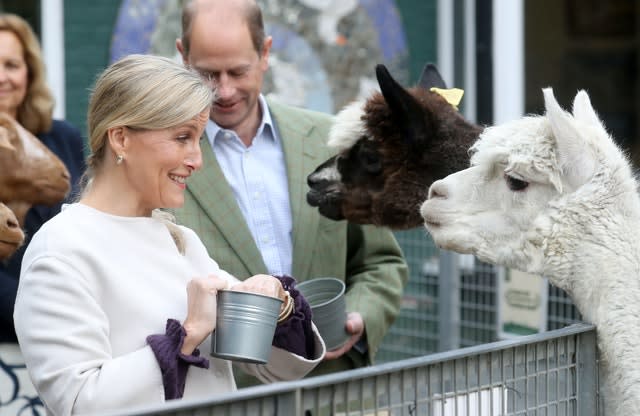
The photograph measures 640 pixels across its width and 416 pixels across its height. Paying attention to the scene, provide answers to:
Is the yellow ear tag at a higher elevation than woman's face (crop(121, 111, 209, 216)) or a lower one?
higher

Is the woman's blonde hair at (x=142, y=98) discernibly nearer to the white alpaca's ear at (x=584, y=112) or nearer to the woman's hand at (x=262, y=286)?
the woman's hand at (x=262, y=286)

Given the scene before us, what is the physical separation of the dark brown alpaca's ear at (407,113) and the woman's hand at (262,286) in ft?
4.54

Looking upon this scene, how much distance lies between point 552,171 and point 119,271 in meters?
1.24

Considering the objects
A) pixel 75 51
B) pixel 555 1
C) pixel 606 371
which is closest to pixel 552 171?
pixel 606 371

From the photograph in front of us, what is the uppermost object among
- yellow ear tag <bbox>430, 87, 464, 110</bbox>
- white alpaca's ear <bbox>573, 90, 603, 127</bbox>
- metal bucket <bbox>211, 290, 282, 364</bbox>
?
yellow ear tag <bbox>430, 87, 464, 110</bbox>

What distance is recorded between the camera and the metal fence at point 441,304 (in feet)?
21.5

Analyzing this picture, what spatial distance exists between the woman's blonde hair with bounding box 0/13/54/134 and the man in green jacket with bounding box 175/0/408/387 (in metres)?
0.93

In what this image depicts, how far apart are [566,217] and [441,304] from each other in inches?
156

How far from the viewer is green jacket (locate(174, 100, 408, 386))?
3.44 meters

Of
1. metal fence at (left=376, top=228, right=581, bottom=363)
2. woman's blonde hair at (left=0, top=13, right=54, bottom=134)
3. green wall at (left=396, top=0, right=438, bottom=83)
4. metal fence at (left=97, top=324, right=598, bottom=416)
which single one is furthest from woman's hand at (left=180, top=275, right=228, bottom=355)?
green wall at (left=396, top=0, right=438, bottom=83)

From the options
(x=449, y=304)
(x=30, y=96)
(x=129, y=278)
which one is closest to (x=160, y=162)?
(x=129, y=278)

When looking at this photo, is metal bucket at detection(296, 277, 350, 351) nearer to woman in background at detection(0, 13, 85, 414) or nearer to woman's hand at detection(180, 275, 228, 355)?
Answer: woman's hand at detection(180, 275, 228, 355)

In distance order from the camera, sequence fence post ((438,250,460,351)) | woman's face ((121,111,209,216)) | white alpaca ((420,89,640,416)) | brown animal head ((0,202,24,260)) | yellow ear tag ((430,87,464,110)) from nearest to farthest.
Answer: woman's face ((121,111,209,216)) → white alpaca ((420,89,640,416)) → brown animal head ((0,202,24,260)) → yellow ear tag ((430,87,464,110)) → fence post ((438,250,460,351))

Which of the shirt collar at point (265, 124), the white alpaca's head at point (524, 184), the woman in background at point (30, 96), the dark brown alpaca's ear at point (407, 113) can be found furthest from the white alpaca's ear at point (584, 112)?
the woman in background at point (30, 96)
